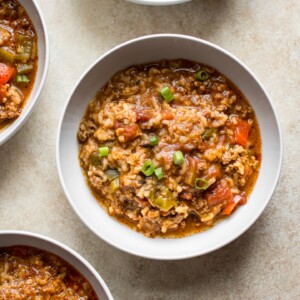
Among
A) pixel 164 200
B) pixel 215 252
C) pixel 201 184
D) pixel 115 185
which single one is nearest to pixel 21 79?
pixel 115 185

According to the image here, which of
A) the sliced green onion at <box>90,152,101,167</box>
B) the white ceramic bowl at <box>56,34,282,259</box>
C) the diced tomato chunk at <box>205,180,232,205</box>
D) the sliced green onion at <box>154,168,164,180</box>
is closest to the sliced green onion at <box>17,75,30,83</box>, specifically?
the white ceramic bowl at <box>56,34,282,259</box>

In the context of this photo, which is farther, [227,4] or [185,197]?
[227,4]

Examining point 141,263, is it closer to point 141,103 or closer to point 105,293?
point 105,293

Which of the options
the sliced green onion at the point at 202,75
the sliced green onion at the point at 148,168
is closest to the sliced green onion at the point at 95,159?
the sliced green onion at the point at 148,168

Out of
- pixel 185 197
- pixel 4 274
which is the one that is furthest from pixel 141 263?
pixel 4 274

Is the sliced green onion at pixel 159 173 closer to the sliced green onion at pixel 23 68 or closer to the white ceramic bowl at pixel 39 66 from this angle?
the white ceramic bowl at pixel 39 66

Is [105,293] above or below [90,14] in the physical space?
below
